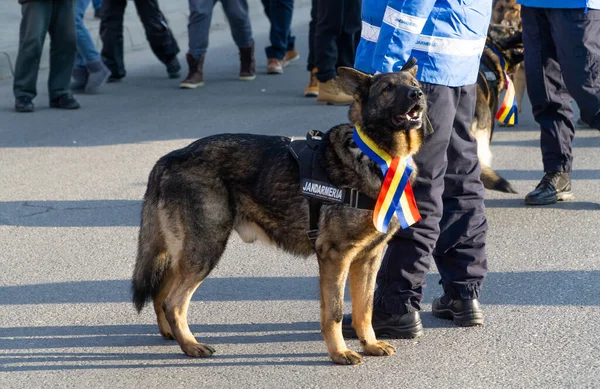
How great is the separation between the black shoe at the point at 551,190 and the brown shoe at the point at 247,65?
547 cm

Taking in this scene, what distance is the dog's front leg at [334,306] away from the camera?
396 centimetres

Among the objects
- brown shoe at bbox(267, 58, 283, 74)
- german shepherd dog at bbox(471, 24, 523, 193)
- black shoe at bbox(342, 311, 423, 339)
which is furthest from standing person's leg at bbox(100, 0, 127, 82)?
black shoe at bbox(342, 311, 423, 339)

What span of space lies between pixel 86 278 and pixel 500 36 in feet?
13.1

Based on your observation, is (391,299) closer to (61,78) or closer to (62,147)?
(62,147)

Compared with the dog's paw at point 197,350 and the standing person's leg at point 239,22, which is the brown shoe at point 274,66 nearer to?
the standing person's leg at point 239,22

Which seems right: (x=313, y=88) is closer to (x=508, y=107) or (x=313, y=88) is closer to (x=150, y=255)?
(x=508, y=107)

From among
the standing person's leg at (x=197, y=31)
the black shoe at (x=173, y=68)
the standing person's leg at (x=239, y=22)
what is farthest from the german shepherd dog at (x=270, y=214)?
the black shoe at (x=173, y=68)

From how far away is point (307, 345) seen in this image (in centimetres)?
429

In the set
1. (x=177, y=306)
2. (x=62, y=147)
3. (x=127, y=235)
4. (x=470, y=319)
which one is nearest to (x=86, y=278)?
(x=127, y=235)

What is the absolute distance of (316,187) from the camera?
397cm

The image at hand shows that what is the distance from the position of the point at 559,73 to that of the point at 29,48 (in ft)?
17.5

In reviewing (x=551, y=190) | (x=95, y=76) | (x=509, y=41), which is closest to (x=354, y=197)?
(x=551, y=190)

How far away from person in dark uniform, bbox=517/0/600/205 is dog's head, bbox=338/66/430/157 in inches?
101

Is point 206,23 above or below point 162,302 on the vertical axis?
below
